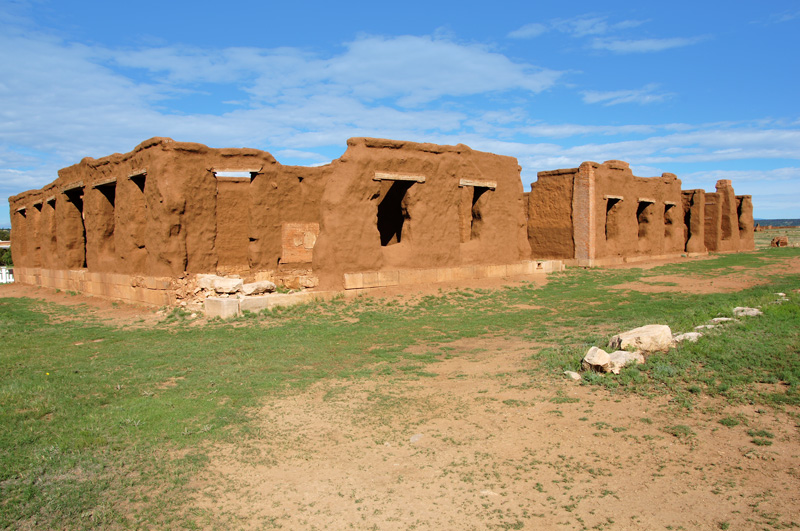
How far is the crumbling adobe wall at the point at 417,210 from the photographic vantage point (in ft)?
43.4

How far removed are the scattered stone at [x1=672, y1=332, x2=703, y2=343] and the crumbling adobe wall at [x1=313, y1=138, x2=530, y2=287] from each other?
8343mm

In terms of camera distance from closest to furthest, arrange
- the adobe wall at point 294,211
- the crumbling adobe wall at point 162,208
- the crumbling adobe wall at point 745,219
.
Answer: the crumbling adobe wall at point 162,208
the adobe wall at point 294,211
the crumbling adobe wall at point 745,219

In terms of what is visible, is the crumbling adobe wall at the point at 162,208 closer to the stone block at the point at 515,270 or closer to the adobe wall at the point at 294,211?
the adobe wall at the point at 294,211

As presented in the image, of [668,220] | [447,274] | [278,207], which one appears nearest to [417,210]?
[447,274]

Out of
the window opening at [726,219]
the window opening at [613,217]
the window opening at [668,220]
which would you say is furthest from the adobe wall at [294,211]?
the window opening at [726,219]

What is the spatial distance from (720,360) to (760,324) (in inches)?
71.4

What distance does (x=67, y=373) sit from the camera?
6.98 metres

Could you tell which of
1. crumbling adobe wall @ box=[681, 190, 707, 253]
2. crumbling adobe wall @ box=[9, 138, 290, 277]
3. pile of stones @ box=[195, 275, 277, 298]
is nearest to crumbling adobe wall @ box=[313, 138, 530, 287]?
pile of stones @ box=[195, 275, 277, 298]

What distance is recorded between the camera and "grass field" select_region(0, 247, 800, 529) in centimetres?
403

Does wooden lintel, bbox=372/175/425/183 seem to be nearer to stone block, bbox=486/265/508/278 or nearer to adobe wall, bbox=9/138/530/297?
adobe wall, bbox=9/138/530/297

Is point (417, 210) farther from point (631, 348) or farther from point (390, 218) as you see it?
point (631, 348)

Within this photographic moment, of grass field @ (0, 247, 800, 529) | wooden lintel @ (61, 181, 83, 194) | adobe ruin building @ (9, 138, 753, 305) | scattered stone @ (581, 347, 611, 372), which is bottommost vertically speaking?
grass field @ (0, 247, 800, 529)

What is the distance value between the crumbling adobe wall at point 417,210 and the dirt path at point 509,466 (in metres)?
7.83

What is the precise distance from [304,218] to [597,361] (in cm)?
1125
